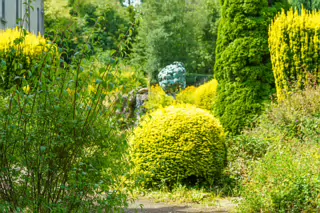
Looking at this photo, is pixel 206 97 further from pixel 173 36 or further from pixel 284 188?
pixel 173 36

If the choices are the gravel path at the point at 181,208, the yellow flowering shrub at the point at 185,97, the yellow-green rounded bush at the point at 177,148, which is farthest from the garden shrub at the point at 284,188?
the yellow flowering shrub at the point at 185,97

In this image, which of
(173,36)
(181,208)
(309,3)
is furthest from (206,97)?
(173,36)

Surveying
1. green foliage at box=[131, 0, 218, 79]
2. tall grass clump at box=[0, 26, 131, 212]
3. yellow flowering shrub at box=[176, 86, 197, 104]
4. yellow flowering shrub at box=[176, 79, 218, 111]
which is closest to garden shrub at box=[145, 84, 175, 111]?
yellow flowering shrub at box=[176, 79, 218, 111]

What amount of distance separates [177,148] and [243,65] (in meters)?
2.83

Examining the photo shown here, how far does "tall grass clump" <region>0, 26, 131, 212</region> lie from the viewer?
3078 millimetres

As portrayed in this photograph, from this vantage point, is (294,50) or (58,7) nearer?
(294,50)

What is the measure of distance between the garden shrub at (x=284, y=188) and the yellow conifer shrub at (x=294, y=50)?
3.33 meters

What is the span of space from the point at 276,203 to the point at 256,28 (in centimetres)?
488

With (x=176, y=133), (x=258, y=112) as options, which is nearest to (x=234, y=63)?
(x=258, y=112)

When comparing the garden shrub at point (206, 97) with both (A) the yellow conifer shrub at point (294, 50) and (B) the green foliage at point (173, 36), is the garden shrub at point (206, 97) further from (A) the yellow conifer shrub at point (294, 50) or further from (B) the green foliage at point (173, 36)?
(B) the green foliage at point (173, 36)

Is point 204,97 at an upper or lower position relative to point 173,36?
lower

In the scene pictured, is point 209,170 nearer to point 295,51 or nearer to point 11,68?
point 295,51

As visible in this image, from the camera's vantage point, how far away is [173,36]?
28938 millimetres

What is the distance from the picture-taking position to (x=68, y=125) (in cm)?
312
